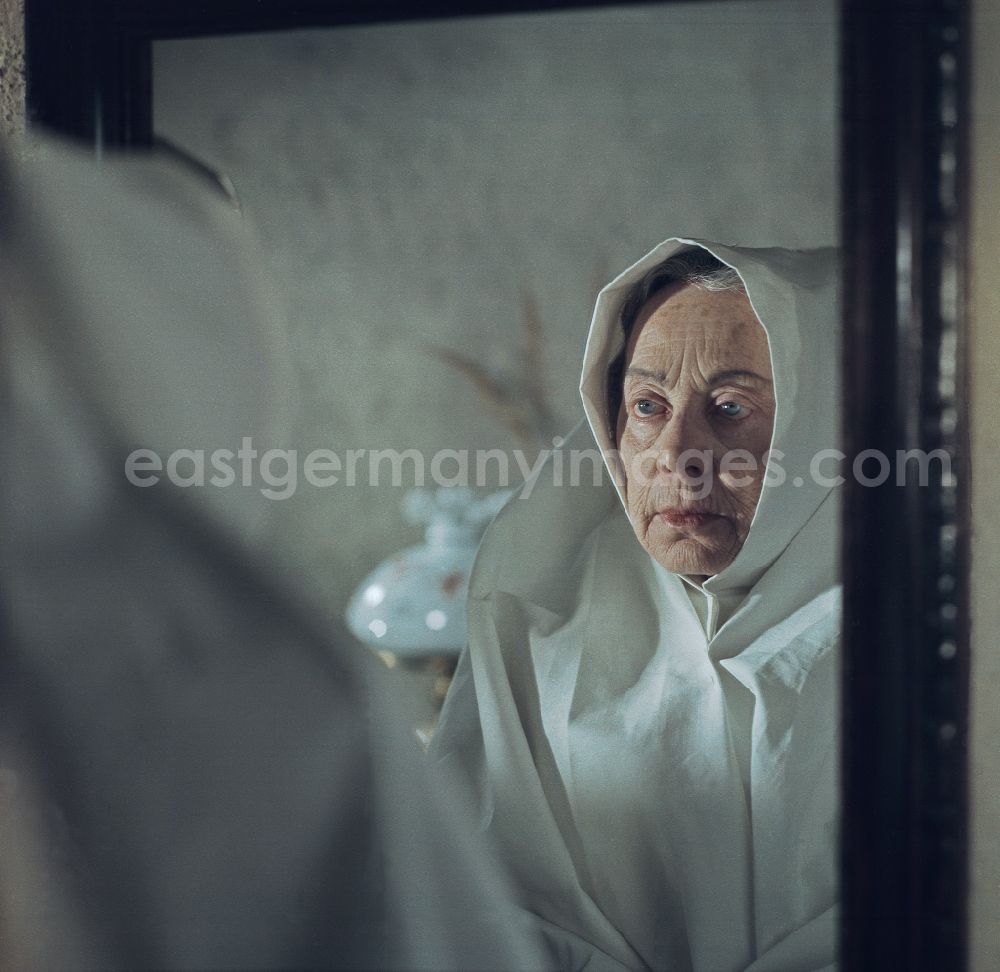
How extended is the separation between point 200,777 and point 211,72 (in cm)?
43

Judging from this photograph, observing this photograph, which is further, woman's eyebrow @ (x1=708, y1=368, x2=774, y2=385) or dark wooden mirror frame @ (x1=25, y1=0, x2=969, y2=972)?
woman's eyebrow @ (x1=708, y1=368, x2=774, y2=385)

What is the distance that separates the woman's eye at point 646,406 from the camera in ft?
1.73

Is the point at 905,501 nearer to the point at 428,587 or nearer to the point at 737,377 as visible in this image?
the point at 737,377

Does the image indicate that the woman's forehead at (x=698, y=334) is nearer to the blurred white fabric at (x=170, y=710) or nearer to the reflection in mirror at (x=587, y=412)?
the reflection in mirror at (x=587, y=412)

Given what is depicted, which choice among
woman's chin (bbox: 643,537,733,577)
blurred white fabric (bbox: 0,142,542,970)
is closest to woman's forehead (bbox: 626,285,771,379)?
woman's chin (bbox: 643,537,733,577)

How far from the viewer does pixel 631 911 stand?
0.50 m

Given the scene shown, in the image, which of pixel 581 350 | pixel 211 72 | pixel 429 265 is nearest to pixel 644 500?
pixel 581 350

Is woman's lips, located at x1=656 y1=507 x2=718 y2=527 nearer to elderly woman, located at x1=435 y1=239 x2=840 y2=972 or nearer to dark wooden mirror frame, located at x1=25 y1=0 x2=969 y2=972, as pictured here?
elderly woman, located at x1=435 y1=239 x2=840 y2=972

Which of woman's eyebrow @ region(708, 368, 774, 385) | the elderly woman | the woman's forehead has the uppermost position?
the woman's forehead

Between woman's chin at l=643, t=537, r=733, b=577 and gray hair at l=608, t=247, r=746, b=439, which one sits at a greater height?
gray hair at l=608, t=247, r=746, b=439

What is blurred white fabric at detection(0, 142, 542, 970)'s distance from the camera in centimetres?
38

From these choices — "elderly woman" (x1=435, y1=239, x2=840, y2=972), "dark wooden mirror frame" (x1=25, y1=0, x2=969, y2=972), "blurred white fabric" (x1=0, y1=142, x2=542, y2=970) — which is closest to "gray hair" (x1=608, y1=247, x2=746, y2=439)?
"elderly woman" (x1=435, y1=239, x2=840, y2=972)

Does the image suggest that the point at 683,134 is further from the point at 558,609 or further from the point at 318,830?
the point at 318,830

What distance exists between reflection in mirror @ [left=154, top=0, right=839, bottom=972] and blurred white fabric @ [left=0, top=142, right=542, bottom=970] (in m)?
0.10
